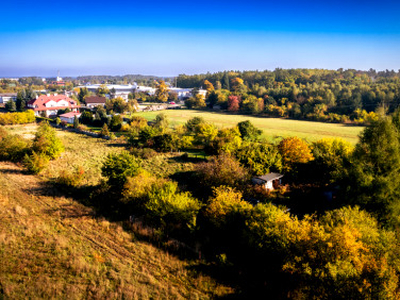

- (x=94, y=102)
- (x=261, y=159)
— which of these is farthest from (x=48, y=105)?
(x=261, y=159)

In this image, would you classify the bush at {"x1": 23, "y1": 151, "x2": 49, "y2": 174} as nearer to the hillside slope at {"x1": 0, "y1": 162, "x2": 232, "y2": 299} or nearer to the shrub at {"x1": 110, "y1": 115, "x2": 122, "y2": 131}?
the hillside slope at {"x1": 0, "y1": 162, "x2": 232, "y2": 299}

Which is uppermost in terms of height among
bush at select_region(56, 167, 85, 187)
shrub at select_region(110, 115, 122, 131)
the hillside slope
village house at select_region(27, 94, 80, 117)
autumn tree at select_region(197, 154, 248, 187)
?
village house at select_region(27, 94, 80, 117)

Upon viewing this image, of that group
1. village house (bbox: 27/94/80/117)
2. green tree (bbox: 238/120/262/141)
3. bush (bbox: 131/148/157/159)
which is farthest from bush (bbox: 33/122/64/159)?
village house (bbox: 27/94/80/117)

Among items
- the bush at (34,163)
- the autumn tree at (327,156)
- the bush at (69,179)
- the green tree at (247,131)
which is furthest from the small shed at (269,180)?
the bush at (34,163)

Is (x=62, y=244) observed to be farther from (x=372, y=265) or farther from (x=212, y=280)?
(x=372, y=265)

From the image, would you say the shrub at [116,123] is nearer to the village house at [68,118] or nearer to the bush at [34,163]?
the village house at [68,118]

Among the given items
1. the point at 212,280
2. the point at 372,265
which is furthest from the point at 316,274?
the point at 212,280
